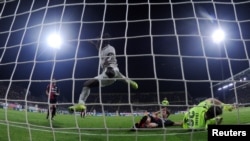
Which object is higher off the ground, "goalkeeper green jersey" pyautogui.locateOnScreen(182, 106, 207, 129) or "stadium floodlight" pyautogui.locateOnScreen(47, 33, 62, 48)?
"stadium floodlight" pyautogui.locateOnScreen(47, 33, 62, 48)

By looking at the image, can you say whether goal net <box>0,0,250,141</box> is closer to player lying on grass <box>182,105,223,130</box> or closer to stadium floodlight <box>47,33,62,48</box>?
stadium floodlight <box>47,33,62,48</box>

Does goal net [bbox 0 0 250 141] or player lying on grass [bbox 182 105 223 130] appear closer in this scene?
player lying on grass [bbox 182 105 223 130]

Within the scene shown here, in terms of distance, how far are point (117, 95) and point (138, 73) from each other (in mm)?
1399

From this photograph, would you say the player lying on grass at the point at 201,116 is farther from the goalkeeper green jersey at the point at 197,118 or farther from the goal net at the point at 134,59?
the goal net at the point at 134,59

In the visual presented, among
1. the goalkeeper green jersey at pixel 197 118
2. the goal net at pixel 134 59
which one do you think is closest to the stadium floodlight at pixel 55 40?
the goalkeeper green jersey at pixel 197 118

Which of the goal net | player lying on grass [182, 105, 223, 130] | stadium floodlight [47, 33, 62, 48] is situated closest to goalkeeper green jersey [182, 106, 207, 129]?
player lying on grass [182, 105, 223, 130]

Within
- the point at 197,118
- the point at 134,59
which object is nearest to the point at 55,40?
the point at 197,118

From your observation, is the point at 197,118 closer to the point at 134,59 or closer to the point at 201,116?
the point at 201,116

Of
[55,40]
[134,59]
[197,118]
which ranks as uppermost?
[134,59]

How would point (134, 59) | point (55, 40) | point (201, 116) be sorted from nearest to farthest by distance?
point (201, 116)
point (55, 40)
point (134, 59)

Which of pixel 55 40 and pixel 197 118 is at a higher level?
pixel 55 40

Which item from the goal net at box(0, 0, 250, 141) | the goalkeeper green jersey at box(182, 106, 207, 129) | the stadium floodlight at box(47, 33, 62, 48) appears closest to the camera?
the goalkeeper green jersey at box(182, 106, 207, 129)

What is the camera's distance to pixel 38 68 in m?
15.7

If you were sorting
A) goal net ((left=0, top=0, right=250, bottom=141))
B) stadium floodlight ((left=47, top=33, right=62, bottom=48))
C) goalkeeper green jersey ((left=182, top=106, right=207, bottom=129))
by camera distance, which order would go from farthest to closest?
goal net ((left=0, top=0, right=250, bottom=141)) < stadium floodlight ((left=47, top=33, right=62, bottom=48)) < goalkeeper green jersey ((left=182, top=106, right=207, bottom=129))
